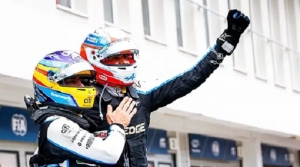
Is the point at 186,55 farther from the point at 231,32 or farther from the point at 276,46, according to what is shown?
the point at 231,32

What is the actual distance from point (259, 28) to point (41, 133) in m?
12.7

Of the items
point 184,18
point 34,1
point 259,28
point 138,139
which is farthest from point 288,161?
point 138,139

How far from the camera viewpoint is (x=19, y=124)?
923cm

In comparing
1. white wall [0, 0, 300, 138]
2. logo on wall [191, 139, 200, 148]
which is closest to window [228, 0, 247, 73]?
white wall [0, 0, 300, 138]

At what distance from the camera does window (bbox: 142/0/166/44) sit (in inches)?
471

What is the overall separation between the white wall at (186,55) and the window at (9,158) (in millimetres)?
1302

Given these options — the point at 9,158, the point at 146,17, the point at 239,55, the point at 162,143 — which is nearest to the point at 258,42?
the point at 239,55

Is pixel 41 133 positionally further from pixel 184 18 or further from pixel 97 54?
pixel 184 18

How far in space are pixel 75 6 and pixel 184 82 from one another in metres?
4.84

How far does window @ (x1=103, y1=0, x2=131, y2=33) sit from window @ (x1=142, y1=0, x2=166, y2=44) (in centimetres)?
78

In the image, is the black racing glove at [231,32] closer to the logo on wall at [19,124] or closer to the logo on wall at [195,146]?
the logo on wall at [19,124]

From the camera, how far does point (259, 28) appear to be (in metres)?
16.7

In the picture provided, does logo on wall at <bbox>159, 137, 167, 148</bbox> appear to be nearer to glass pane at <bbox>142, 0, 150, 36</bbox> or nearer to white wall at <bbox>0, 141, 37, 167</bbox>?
glass pane at <bbox>142, 0, 150, 36</bbox>

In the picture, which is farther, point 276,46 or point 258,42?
point 276,46
